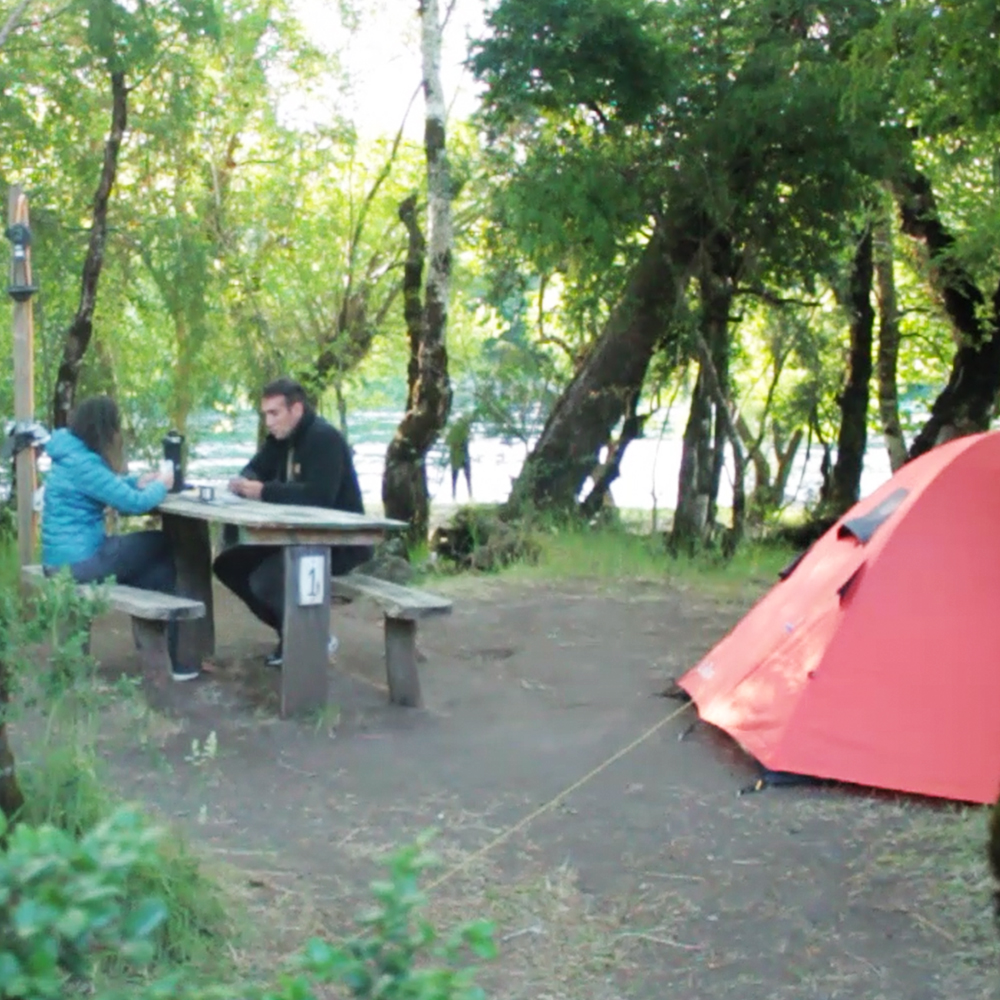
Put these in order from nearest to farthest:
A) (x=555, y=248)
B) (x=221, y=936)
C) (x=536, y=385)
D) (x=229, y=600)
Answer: (x=221, y=936) < (x=229, y=600) < (x=555, y=248) < (x=536, y=385)

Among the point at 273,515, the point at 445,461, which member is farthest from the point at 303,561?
the point at 445,461

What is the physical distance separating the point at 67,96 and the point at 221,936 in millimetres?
8090

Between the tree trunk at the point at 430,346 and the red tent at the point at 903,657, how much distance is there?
655cm

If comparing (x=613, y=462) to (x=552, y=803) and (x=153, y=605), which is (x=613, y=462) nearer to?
(x=153, y=605)

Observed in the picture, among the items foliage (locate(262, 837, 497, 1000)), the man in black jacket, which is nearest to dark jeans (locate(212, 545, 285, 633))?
the man in black jacket

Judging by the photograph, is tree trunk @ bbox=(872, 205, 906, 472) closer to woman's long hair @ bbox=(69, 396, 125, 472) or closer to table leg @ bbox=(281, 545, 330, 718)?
table leg @ bbox=(281, 545, 330, 718)

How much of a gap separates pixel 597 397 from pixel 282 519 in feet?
24.8

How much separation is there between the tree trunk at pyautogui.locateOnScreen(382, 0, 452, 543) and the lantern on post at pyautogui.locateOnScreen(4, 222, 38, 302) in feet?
16.5

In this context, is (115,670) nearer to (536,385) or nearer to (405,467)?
(405,467)

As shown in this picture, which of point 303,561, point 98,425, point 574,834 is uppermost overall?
point 98,425

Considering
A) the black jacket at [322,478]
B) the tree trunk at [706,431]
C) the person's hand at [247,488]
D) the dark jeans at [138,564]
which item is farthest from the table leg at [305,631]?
the tree trunk at [706,431]

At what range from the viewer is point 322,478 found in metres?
7.66

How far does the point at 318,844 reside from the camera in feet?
17.0

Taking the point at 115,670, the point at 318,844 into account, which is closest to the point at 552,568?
the point at 115,670
